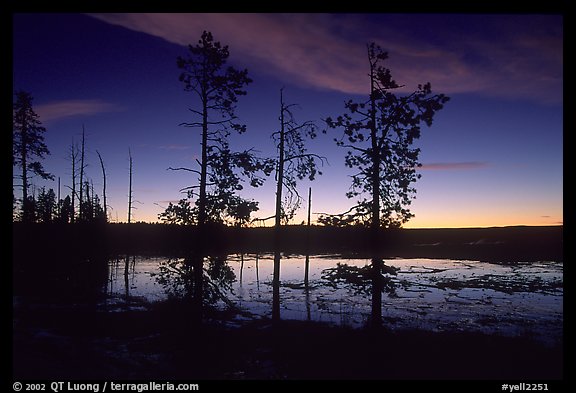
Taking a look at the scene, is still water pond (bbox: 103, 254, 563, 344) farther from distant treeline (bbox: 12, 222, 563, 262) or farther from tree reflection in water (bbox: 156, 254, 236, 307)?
distant treeline (bbox: 12, 222, 563, 262)

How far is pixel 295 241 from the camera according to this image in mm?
71000

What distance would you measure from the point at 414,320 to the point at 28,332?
13.3 metres

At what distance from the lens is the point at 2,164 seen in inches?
259

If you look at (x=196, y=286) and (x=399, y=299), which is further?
(x=196, y=286)

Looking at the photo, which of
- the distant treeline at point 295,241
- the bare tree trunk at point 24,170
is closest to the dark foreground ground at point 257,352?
the distant treeline at point 295,241

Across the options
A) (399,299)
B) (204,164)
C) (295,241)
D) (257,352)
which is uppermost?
(204,164)

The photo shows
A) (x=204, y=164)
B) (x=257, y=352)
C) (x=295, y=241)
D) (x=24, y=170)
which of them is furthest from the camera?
(x=295, y=241)

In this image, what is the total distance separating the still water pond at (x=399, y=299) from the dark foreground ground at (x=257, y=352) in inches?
60.3

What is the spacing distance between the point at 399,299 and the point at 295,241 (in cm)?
5457

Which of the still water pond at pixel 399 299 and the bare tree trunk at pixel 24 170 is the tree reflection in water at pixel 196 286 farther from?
the bare tree trunk at pixel 24 170

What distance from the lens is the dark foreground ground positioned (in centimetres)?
772

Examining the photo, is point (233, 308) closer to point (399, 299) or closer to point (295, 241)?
point (399, 299)

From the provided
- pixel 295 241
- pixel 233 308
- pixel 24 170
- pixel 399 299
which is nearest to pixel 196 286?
pixel 233 308

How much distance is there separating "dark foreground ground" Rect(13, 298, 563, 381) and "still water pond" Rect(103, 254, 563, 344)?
1.53 meters
